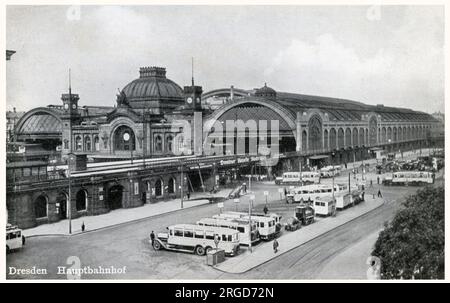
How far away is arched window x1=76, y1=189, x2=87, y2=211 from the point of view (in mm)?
41222

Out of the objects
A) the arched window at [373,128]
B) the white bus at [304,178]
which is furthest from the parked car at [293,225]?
the arched window at [373,128]

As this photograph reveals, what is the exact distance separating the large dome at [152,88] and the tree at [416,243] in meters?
75.3

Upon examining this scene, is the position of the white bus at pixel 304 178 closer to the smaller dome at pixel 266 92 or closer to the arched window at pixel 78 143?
the smaller dome at pixel 266 92

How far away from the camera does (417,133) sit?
73000 millimetres

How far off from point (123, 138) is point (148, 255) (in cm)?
5426

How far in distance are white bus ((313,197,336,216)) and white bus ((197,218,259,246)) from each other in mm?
10118

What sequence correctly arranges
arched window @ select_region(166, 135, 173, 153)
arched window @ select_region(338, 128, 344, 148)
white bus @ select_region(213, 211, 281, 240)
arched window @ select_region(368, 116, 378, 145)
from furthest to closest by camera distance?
1. arched window @ select_region(338, 128, 344, 148)
2. arched window @ select_region(166, 135, 173, 153)
3. arched window @ select_region(368, 116, 378, 145)
4. white bus @ select_region(213, 211, 281, 240)

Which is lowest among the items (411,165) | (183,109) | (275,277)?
(275,277)

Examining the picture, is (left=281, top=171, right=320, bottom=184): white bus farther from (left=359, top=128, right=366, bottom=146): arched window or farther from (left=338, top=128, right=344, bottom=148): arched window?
(left=338, top=128, right=344, bottom=148): arched window

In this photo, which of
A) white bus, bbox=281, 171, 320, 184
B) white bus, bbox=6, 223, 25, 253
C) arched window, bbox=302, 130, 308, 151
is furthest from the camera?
arched window, bbox=302, 130, 308, 151

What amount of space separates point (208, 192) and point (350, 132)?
36.4 m

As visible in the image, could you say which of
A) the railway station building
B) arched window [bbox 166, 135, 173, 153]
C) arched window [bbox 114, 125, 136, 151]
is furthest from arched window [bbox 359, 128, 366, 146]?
arched window [bbox 114, 125, 136, 151]

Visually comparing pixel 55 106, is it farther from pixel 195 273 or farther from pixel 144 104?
pixel 195 273
